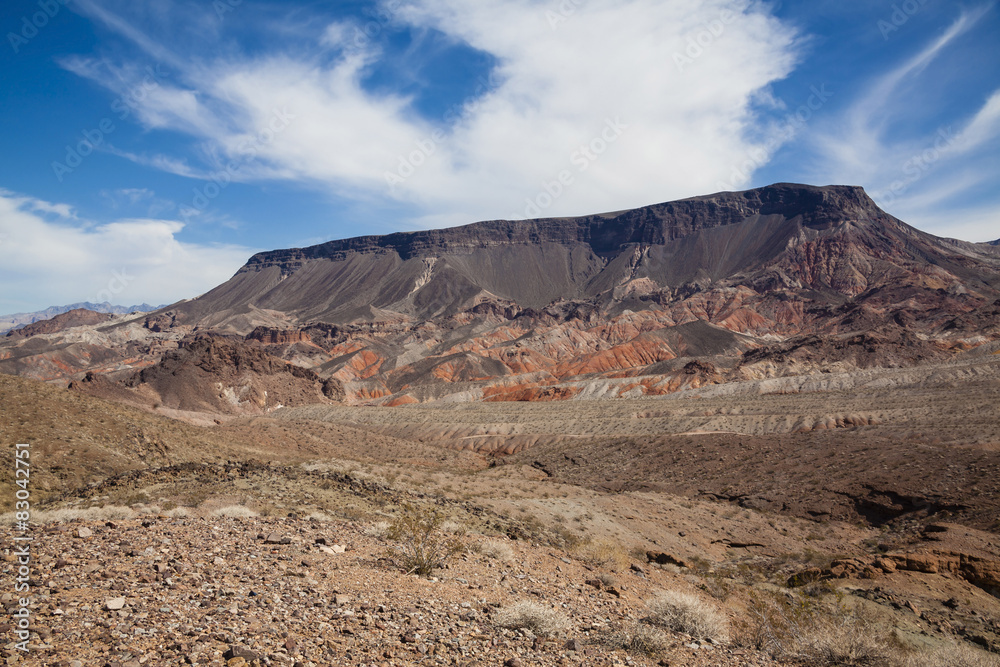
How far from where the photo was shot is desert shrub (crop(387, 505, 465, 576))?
865 cm

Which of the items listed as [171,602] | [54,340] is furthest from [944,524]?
[54,340]

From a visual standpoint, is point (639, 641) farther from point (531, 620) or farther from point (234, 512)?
point (234, 512)

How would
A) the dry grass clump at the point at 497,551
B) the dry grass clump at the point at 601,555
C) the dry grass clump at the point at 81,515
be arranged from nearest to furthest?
1. the dry grass clump at the point at 81,515
2. the dry grass clump at the point at 497,551
3. the dry grass clump at the point at 601,555

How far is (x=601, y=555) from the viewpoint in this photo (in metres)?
12.2

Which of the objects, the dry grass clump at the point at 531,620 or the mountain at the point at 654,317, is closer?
the dry grass clump at the point at 531,620

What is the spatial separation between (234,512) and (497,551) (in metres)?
5.15

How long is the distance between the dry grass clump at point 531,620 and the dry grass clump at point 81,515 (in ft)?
22.7

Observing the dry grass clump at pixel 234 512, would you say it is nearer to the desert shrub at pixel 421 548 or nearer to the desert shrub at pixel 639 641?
the desert shrub at pixel 421 548

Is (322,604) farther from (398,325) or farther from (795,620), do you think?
(398,325)

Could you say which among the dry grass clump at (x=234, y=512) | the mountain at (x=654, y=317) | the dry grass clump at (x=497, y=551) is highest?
the mountain at (x=654, y=317)

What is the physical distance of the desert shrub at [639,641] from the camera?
6.68 meters

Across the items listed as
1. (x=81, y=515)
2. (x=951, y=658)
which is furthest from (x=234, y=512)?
(x=951, y=658)

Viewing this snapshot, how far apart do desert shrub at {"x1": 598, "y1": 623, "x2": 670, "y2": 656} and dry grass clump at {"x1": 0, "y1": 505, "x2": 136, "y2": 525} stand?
823 cm

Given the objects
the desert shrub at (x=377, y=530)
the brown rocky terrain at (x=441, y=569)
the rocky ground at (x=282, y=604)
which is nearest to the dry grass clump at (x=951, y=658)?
the brown rocky terrain at (x=441, y=569)
